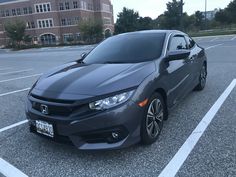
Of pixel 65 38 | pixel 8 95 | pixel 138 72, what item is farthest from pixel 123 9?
pixel 138 72

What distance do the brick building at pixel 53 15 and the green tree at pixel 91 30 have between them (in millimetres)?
6266

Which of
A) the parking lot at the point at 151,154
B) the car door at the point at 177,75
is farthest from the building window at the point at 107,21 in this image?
the parking lot at the point at 151,154

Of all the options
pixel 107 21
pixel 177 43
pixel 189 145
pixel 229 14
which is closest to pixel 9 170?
pixel 189 145

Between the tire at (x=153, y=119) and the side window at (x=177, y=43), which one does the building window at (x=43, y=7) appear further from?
the tire at (x=153, y=119)

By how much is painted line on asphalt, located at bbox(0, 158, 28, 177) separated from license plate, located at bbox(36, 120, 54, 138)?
21.2 inches

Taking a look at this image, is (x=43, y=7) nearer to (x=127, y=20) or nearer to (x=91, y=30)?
(x=91, y=30)

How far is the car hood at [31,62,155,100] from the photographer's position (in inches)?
127

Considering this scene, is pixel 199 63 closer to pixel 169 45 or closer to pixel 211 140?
pixel 169 45

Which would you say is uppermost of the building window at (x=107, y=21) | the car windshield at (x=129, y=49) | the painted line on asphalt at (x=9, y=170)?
the building window at (x=107, y=21)

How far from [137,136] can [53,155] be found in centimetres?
117

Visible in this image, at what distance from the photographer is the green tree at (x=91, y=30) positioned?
46894mm

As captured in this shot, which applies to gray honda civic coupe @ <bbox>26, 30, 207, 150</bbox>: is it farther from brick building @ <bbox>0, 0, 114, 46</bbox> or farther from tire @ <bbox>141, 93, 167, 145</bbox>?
brick building @ <bbox>0, 0, 114, 46</bbox>

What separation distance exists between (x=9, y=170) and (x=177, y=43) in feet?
11.7

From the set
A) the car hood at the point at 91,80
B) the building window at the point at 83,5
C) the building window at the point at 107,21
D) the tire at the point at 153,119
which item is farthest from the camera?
the building window at the point at 107,21
